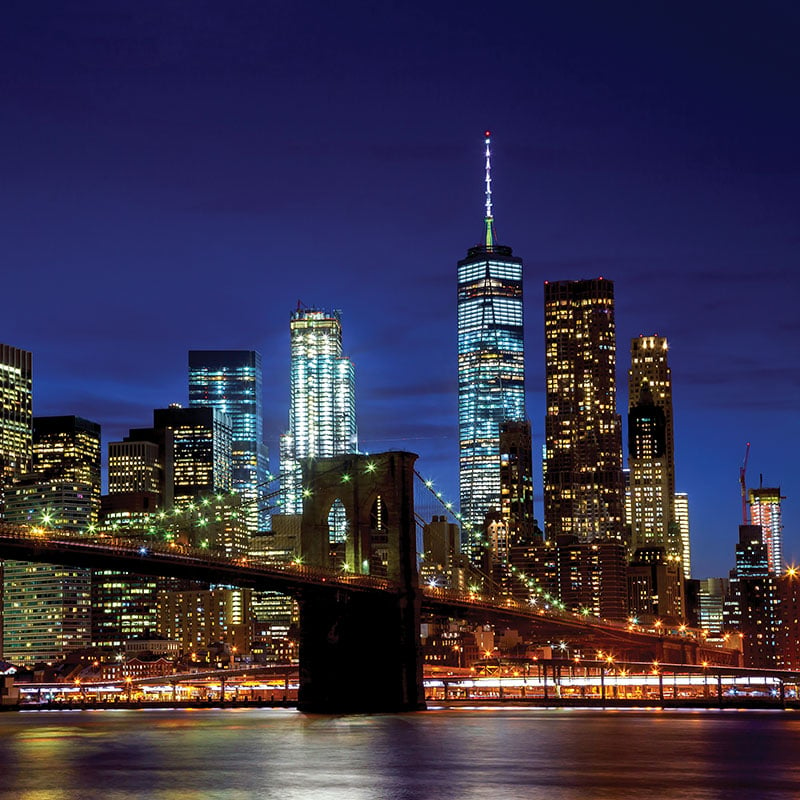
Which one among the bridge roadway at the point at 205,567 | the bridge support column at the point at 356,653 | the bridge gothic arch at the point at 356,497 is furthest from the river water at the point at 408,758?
the bridge gothic arch at the point at 356,497

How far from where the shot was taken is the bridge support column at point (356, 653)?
269 ft

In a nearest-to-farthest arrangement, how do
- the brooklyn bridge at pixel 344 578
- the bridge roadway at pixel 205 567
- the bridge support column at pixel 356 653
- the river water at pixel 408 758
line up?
the river water at pixel 408 758 < the bridge roadway at pixel 205 567 < the brooklyn bridge at pixel 344 578 < the bridge support column at pixel 356 653

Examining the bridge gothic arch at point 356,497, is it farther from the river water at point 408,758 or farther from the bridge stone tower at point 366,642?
the river water at point 408,758

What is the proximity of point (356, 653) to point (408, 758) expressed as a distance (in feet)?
89.1

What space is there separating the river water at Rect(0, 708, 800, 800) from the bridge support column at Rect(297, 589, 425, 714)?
1.89 metres

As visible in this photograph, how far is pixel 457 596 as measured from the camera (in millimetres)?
98438

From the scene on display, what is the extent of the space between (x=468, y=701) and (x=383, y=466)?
75.8 feet

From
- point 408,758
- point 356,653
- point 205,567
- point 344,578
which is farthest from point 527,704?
point 408,758

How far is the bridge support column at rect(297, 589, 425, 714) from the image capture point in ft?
269

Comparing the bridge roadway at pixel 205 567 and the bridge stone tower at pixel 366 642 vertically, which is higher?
the bridge roadway at pixel 205 567

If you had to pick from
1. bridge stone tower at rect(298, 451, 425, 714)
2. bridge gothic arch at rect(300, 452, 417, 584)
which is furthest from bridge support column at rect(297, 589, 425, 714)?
bridge gothic arch at rect(300, 452, 417, 584)

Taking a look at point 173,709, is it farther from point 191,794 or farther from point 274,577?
point 191,794

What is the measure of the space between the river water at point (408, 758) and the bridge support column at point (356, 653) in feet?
6.20

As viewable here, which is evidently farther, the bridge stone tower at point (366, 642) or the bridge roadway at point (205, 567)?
the bridge stone tower at point (366, 642)
